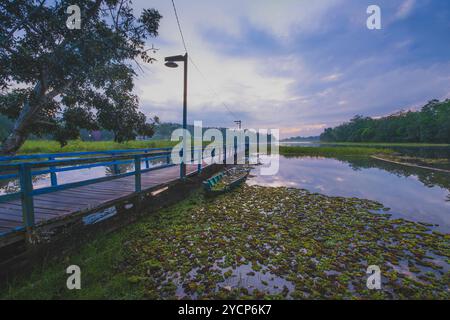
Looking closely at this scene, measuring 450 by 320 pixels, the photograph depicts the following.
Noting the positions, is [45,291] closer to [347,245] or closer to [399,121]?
[347,245]

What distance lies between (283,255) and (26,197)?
6112mm

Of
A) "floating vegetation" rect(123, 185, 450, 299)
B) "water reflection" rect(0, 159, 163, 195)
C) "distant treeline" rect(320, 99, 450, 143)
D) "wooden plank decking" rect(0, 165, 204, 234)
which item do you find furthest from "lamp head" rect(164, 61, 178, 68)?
"distant treeline" rect(320, 99, 450, 143)

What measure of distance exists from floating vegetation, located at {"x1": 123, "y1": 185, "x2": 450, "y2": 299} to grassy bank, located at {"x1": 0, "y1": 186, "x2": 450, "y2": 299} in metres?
0.02

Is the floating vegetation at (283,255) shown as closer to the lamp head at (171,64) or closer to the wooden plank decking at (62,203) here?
Answer: the wooden plank decking at (62,203)

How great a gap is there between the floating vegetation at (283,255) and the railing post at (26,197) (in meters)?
2.10

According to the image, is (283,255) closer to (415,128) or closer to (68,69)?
(68,69)

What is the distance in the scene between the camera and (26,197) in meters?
4.00

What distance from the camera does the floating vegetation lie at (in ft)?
13.0

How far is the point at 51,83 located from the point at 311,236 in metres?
11.9

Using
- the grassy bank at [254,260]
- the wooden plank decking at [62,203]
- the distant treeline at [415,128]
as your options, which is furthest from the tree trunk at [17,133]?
the distant treeline at [415,128]

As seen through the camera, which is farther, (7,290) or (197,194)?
(197,194)

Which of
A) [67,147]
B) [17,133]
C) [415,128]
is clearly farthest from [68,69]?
[415,128]
